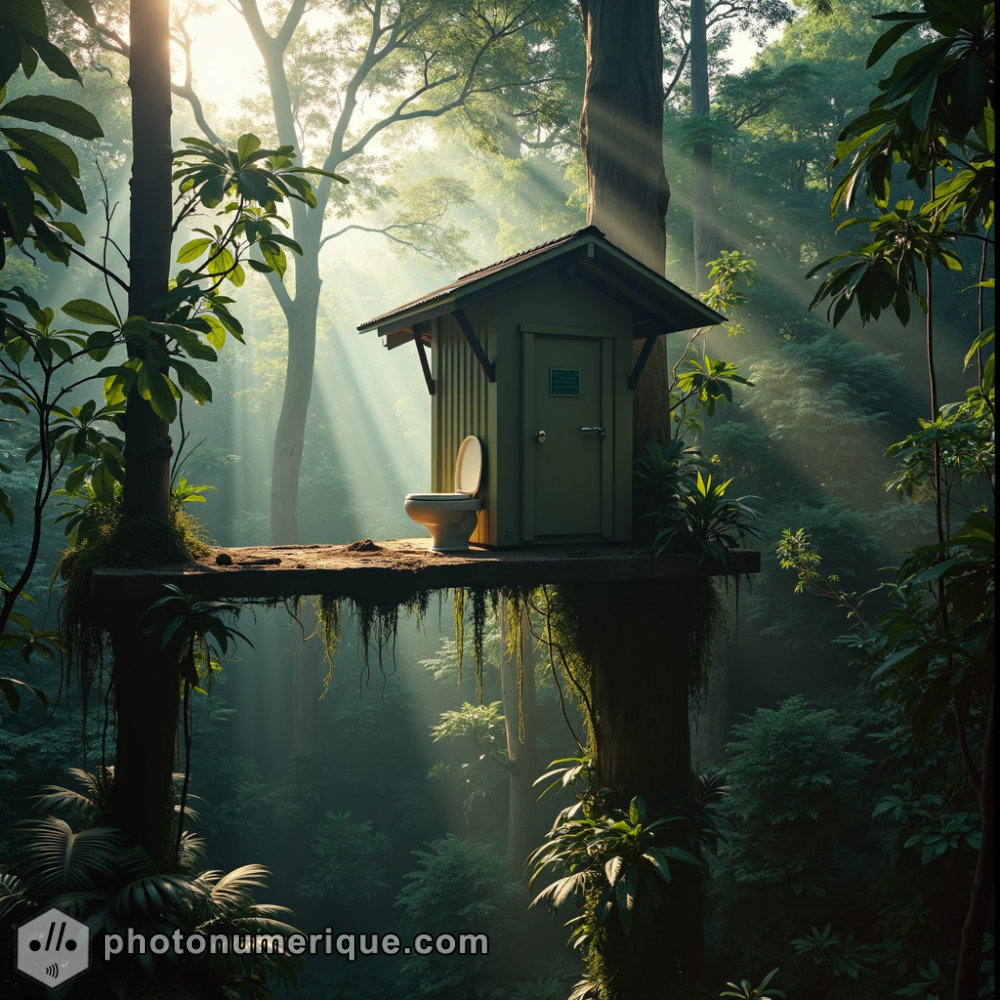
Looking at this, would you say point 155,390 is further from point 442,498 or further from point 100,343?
point 442,498

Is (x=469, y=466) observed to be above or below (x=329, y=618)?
above

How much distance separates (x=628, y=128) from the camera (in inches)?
242

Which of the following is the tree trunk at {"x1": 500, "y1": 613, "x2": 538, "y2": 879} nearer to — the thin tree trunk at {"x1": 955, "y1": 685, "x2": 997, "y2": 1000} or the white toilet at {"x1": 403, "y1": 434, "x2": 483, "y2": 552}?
the white toilet at {"x1": 403, "y1": 434, "x2": 483, "y2": 552}

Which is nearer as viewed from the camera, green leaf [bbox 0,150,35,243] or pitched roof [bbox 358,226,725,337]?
green leaf [bbox 0,150,35,243]

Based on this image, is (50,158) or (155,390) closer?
(50,158)

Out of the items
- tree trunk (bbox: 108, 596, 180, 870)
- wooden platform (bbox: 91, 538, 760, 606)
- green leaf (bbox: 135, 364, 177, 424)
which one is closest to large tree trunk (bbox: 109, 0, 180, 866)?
tree trunk (bbox: 108, 596, 180, 870)

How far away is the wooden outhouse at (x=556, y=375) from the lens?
506 centimetres

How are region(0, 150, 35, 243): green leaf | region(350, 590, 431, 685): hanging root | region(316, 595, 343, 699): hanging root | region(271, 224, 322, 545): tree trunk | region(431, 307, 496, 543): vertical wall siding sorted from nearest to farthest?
region(0, 150, 35, 243): green leaf < region(350, 590, 431, 685): hanging root < region(316, 595, 343, 699): hanging root < region(431, 307, 496, 543): vertical wall siding < region(271, 224, 322, 545): tree trunk

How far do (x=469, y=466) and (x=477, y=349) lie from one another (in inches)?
30.5

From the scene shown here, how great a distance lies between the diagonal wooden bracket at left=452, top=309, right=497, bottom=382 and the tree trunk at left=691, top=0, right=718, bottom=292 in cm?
938

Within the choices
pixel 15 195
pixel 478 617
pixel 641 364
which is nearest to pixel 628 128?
pixel 641 364

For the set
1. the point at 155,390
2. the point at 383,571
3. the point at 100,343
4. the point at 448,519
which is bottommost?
the point at 383,571

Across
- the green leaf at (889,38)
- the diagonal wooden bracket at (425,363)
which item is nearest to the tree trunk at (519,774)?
the diagonal wooden bracket at (425,363)

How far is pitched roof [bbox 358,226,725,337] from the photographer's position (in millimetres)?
4938
